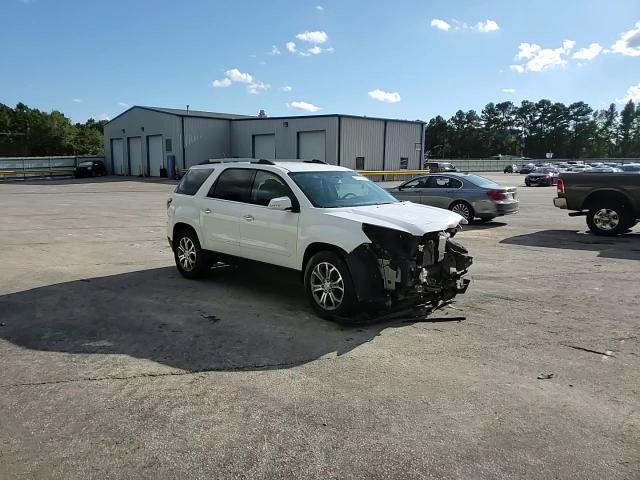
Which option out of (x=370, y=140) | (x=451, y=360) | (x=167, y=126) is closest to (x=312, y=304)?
(x=451, y=360)

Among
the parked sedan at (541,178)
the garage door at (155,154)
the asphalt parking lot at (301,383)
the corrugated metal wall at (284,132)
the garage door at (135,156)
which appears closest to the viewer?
the asphalt parking lot at (301,383)

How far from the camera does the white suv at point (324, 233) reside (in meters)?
5.69

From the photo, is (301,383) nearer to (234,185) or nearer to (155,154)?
(234,185)

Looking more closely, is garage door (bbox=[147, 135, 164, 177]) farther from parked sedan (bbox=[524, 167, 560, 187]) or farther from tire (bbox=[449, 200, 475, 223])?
tire (bbox=[449, 200, 475, 223])

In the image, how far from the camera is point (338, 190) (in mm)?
6926

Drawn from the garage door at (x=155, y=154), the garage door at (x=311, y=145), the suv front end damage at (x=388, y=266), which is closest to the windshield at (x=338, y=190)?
the suv front end damage at (x=388, y=266)

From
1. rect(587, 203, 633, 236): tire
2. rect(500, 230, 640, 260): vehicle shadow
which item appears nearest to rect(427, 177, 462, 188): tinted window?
rect(500, 230, 640, 260): vehicle shadow

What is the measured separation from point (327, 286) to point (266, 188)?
1.79 meters

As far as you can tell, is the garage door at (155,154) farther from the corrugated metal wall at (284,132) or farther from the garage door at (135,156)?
the corrugated metal wall at (284,132)

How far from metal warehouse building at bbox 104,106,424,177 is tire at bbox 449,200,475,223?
2260cm

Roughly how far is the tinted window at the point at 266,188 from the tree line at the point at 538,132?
140362mm

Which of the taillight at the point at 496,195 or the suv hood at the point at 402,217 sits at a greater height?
the suv hood at the point at 402,217

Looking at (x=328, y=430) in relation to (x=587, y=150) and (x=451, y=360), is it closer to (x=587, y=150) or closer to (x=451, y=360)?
(x=451, y=360)

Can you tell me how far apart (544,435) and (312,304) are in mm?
3129
